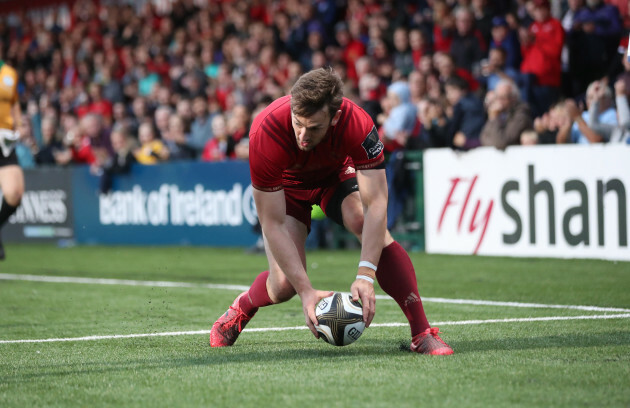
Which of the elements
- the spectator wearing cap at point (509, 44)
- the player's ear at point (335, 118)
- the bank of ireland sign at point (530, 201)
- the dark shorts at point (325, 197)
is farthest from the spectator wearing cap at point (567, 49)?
the player's ear at point (335, 118)

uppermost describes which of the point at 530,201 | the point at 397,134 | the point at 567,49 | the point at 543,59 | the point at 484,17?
the point at 484,17

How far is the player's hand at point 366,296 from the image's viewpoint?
5.26 metres

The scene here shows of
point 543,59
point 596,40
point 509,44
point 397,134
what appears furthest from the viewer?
point 509,44

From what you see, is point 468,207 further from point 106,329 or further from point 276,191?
point 276,191

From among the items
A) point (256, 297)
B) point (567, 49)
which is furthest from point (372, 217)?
point (567, 49)

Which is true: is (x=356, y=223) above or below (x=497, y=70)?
below

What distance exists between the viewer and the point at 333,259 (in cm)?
1280

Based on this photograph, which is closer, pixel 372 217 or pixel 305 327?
pixel 372 217

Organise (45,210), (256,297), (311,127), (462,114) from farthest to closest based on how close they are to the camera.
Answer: (45,210)
(462,114)
(256,297)
(311,127)

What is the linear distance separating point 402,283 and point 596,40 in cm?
891

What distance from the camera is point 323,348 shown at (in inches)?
236

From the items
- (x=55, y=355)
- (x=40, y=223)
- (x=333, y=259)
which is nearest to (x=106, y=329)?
(x=55, y=355)

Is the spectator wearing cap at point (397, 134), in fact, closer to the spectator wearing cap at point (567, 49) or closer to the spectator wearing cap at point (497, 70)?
the spectator wearing cap at point (497, 70)

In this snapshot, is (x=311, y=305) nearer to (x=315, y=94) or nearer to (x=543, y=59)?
(x=315, y=94)
